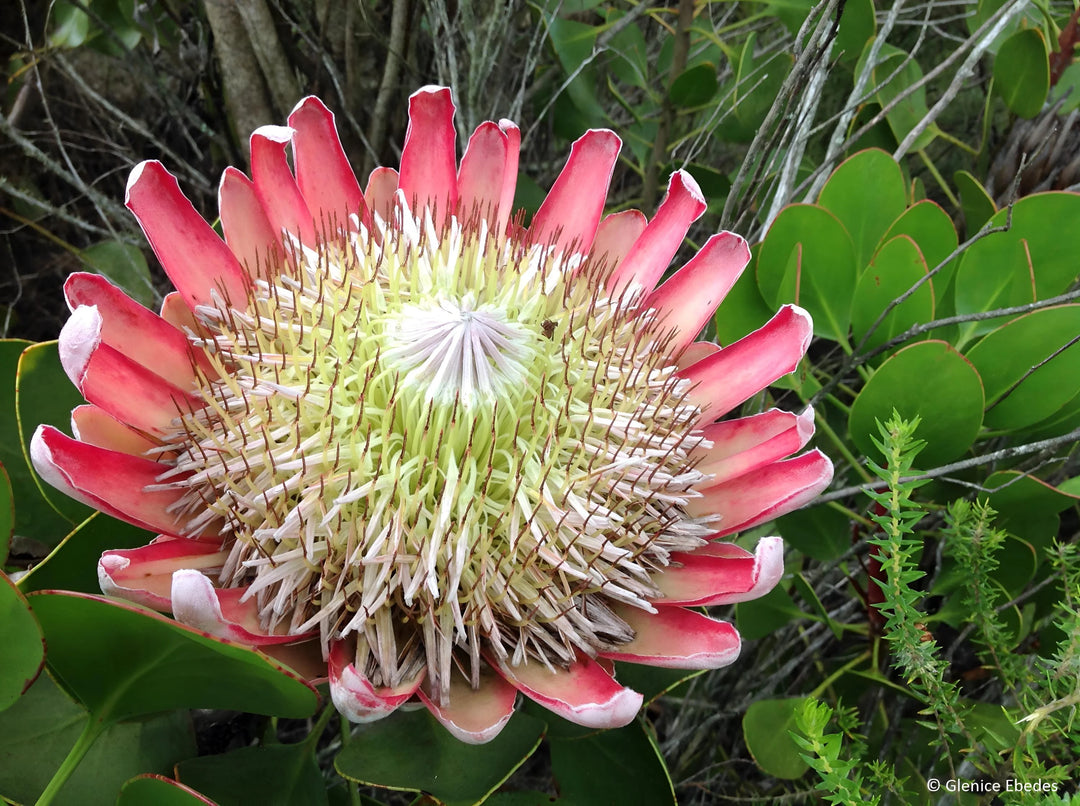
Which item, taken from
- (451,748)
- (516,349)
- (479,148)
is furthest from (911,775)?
(479,148)

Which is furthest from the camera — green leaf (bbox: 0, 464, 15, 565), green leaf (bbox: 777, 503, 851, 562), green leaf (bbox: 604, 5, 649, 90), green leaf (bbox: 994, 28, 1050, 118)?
green leaf (bbox: 604, 5, 649, 90)

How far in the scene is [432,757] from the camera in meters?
0.80

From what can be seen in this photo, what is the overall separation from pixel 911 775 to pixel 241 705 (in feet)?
2.73

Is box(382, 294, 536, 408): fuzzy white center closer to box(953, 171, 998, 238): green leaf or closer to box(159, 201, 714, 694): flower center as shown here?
box(159, 201, 714, 694): flower center

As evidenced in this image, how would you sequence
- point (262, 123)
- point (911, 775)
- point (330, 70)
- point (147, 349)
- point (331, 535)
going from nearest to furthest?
Answer: point (331, 535) < point (147, 349) < point (911, 775) < point (330, 70) < point (262, 123)

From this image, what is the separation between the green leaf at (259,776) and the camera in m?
0.77

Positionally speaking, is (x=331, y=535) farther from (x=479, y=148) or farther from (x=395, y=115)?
(x=395, y=115)

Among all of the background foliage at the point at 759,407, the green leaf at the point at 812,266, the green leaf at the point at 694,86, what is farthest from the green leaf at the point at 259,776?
the green leaf at the point at 694,86

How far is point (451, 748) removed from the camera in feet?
2.67

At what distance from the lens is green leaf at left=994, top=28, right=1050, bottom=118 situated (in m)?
1.22

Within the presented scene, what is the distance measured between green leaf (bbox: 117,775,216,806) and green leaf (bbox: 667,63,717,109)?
4.01 feet

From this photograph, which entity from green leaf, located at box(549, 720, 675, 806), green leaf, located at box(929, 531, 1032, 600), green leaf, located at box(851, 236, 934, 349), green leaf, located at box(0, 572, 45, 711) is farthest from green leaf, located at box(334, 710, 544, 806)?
green leaf, located at box(851, 236, 934, 349)

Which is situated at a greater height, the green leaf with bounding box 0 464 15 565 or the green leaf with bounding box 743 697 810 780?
the green leaf with bounding box 0 464 15 565

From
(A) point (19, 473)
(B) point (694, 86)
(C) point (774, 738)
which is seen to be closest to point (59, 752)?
(A) point (19, 473)
